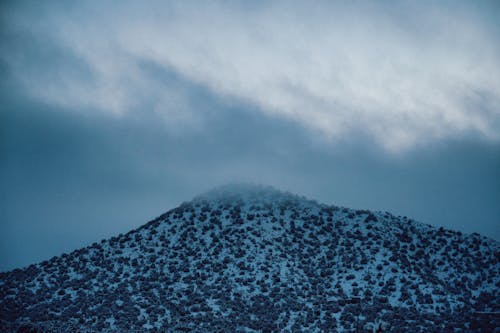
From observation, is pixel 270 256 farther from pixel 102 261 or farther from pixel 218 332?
pixel 102 261

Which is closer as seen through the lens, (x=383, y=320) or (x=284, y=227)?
(x=383, y=320)

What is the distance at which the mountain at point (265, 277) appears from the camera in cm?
3866

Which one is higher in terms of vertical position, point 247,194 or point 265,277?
point 247,194

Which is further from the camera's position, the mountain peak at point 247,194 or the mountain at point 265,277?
the mountain peak at point 247,194

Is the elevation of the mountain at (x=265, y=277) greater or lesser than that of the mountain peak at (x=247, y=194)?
lesser

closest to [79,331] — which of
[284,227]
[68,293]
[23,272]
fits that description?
[68,293]

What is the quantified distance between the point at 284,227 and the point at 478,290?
1914 centimetres

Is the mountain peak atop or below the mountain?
atop

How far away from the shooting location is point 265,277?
4428 centimetres

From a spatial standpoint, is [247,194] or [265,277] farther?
[247,194]

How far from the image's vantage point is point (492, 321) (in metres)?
36.3

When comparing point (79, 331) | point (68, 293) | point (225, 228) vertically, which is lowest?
point (79, 331)

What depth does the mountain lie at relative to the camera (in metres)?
38.7

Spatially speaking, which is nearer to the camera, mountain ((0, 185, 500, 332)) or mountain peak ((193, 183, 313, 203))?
mountain ((0, 185, 500, 332))
